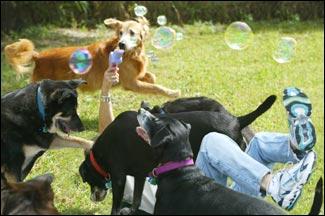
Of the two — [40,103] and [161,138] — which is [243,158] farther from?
[40,103]

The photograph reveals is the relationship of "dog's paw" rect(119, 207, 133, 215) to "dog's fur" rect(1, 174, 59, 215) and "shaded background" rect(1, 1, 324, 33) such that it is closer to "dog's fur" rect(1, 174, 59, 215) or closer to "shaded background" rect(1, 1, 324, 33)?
"dog's fur" rect(1, 174, 59, 215)

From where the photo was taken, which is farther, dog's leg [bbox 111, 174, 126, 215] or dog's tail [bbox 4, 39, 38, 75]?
dog's tail [bbox 4, 39, 38, 75]

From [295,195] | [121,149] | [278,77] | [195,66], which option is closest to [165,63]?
[195,66]

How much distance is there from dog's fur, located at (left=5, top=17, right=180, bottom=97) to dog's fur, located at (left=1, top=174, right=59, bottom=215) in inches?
149

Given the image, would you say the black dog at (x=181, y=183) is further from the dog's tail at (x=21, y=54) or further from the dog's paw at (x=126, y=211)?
the dog's tail at (x=21, y=54)

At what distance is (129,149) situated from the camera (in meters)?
5.05

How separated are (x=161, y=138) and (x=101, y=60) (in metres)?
3.89

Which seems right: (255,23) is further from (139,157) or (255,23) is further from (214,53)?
(139,157)

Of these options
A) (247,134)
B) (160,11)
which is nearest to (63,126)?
(247,134)

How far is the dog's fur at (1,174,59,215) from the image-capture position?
152 inches

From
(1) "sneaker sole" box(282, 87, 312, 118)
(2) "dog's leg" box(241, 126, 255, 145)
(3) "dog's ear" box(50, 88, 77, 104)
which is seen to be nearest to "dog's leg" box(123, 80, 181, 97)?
(2) "dog's leg" box(241, 126, 255, 145)

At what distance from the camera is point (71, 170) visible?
6.23 metres

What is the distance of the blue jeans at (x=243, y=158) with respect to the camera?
463 cm

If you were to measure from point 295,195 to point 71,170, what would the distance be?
8.39 ft
